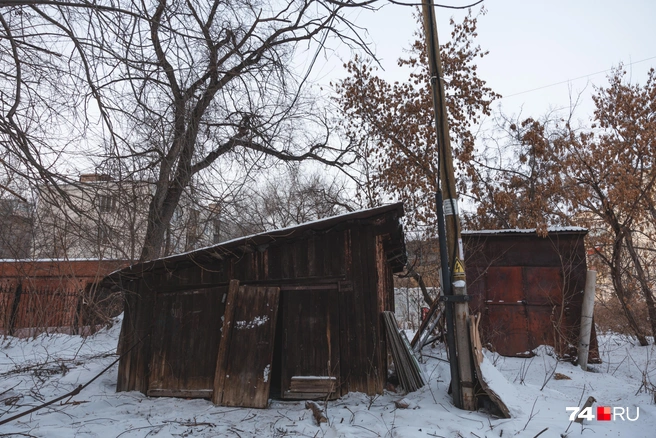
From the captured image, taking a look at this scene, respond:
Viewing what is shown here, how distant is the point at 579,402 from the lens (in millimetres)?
5488

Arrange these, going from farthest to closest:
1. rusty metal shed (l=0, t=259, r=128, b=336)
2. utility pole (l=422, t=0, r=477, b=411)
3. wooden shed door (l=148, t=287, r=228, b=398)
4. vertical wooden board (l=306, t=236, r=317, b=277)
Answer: rusty metal shed (l=0, t=259, r=128, b=336), wooden shed door (l=148, t=287, r=228, b=398), vertical wooden board (l=306, t=236, r=317, b=277), utility pole (l=422, t=0, r=477, b=411)

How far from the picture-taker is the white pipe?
8406 mm

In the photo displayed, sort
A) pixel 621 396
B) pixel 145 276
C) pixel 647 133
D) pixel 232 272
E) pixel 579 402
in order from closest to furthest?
pixel 579 402 → pixel 621 396 → pixel 232 272 → pixel 145 276 → pixel 647 133

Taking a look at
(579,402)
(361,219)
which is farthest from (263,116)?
(579,402)

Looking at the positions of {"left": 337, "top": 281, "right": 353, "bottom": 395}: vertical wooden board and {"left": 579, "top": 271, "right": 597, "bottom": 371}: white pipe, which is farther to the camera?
{"left": 579, "top": 271, "right": 597, "bottom": 371}: white pipe

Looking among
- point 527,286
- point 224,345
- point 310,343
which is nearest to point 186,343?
point 224,345

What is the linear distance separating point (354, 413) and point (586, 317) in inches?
232

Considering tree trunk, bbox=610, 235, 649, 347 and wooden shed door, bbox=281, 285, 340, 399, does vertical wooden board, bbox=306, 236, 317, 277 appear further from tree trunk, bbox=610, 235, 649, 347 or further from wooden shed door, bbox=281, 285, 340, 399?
tree trunk, bbox=610, 235, 649, 347

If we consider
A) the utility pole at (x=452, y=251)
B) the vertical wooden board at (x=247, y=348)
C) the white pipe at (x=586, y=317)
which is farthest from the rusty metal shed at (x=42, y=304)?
the white pipe at (x=586, y=317)

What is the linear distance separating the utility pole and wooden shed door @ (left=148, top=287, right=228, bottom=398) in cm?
374

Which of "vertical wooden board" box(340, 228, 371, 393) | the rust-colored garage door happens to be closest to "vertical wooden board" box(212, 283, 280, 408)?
"vertical wooden board" box(340, 228, 371, 393)

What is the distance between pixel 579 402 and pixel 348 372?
3.09 metres

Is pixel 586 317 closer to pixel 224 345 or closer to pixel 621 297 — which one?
pixel 621 297

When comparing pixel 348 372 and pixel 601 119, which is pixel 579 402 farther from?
pixel 601 119
